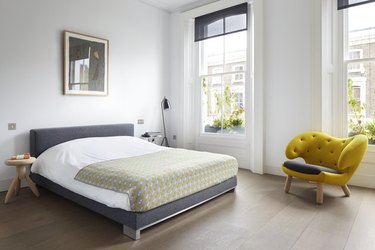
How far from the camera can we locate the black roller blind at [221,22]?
185 inches

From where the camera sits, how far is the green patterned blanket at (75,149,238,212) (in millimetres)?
2281

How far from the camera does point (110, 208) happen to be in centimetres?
242

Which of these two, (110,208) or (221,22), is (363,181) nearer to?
(110,208)

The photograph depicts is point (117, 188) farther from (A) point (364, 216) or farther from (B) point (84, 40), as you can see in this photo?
(B) point (84, 40)

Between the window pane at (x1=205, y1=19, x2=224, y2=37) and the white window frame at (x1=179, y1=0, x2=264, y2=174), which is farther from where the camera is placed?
the window pane at (x1=205, y1=19, x2=224, y2=37)

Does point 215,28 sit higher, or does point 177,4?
point 177,4

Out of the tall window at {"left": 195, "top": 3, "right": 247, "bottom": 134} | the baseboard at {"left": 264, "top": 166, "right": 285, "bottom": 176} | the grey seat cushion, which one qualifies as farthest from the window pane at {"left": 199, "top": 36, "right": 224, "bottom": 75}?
the grey seat cushion

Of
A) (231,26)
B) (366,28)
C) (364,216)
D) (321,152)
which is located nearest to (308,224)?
(364,216)

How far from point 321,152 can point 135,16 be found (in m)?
3.99

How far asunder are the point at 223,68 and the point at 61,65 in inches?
114

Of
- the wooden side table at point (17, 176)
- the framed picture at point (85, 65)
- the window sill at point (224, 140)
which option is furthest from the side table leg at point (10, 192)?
the window sill at point (224, 140)

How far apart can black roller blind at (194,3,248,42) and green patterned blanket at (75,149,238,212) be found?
2679mm

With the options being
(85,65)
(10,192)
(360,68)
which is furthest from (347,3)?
(10,192)

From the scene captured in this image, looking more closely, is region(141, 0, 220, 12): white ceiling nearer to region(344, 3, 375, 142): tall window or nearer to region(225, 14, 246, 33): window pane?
region(225, 14, 246, 33): window pane
